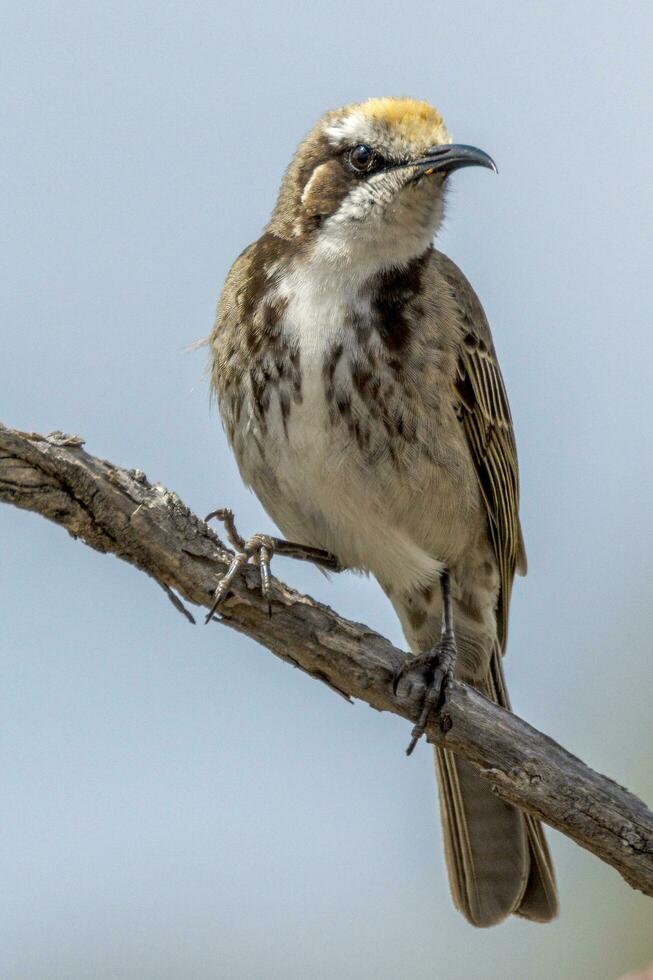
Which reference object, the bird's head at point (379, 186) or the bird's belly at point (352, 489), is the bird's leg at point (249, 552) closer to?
the bird's belly at point (352, 489)

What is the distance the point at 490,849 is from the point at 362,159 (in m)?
3.15

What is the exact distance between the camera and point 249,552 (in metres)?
5.03

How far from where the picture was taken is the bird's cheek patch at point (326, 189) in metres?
5.68

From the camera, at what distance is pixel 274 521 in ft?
19.7

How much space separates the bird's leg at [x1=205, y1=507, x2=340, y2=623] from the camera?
4.73m

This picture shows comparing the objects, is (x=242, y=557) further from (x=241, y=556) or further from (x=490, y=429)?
(x=490, y=429)

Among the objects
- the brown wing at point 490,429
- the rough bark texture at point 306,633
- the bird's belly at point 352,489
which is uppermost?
the brown wing at point 490,429

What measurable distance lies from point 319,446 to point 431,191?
46.0 inches

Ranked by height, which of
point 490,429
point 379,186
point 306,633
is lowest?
point 306,633

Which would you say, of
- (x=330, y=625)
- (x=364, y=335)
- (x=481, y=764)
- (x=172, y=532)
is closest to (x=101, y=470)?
(x=172, y=532)

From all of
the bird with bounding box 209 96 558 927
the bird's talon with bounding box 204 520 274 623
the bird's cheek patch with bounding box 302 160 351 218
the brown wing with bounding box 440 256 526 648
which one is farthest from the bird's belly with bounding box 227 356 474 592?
the bird's cheek patch with bounding box 302 160 351 218

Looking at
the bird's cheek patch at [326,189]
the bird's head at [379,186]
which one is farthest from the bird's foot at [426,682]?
the bird's cheek patch at [326,189]

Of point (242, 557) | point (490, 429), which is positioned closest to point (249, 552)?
point (242, 557)

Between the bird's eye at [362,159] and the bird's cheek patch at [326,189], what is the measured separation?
0.19 feet
